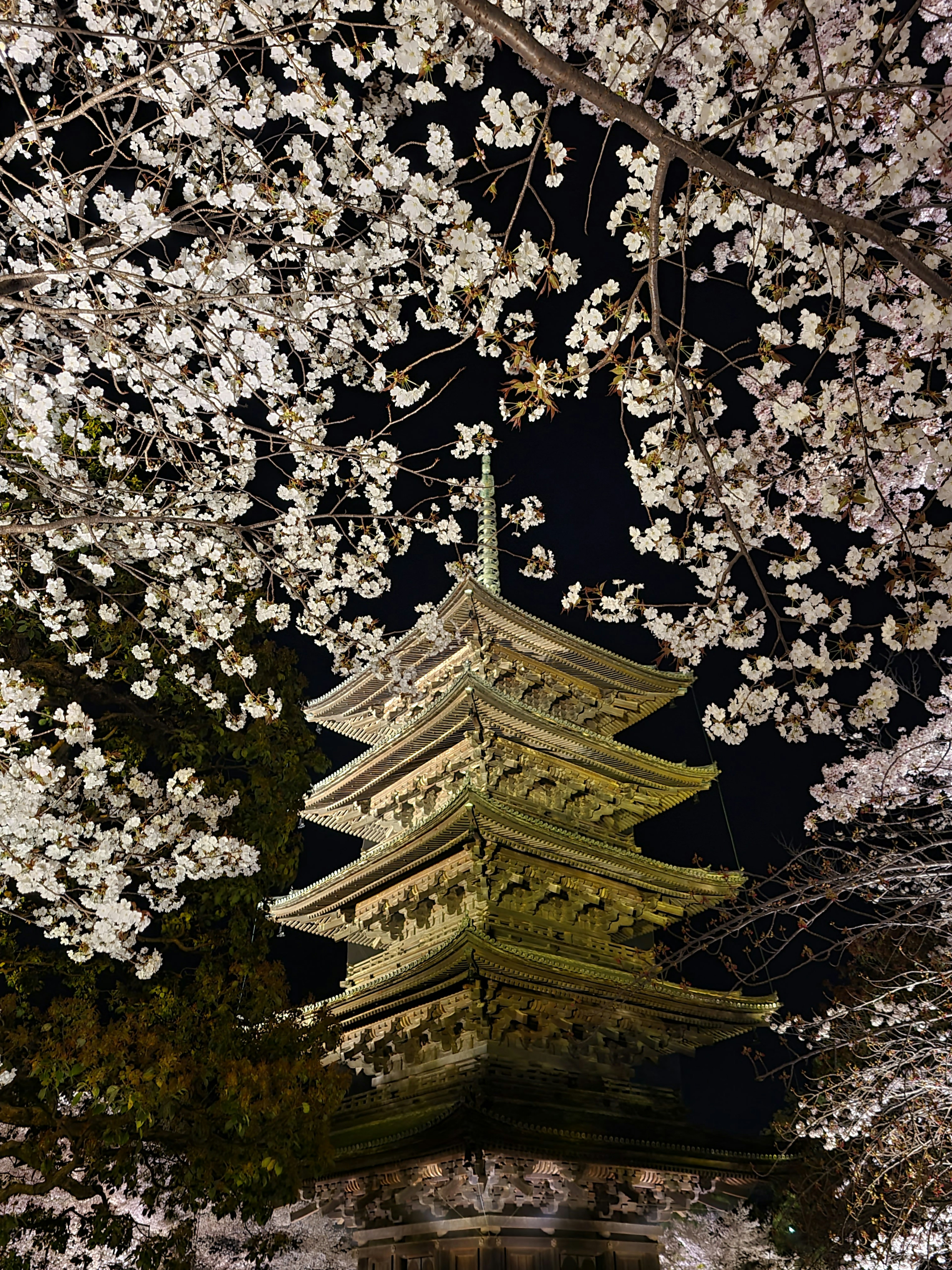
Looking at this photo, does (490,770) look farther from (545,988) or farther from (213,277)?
(213,277)

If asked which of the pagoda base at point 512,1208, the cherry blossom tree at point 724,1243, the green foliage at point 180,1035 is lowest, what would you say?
the cherry blossom tree at point 724,1243

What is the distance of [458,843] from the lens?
12.4 m

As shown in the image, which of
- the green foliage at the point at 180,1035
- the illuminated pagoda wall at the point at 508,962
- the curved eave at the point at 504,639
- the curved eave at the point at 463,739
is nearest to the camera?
the green foliage at the point at 180,1035

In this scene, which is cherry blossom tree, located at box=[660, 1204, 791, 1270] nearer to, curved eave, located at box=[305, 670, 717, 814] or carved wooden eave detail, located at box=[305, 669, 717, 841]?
carved wooden eave detail, located at box=[305, 669, 717, 841]

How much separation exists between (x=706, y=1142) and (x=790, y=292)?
470 inches

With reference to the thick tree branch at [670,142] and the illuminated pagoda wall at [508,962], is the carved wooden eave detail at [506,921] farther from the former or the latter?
the thick tree branch at [670,142]

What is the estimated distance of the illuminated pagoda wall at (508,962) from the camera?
34.8ft

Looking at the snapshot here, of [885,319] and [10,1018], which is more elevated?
[885,319]

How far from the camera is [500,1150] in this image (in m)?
9.86

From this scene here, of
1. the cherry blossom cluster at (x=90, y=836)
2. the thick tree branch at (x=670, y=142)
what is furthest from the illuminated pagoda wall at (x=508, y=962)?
the thick tree branch at (x=670, y=142)

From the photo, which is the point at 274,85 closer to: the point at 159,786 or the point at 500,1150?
the point at 159,786

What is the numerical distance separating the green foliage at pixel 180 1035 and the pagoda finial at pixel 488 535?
7.57 m

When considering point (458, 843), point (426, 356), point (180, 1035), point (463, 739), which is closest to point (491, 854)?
point (458, 843)

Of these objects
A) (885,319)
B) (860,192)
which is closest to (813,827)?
(885,319)
